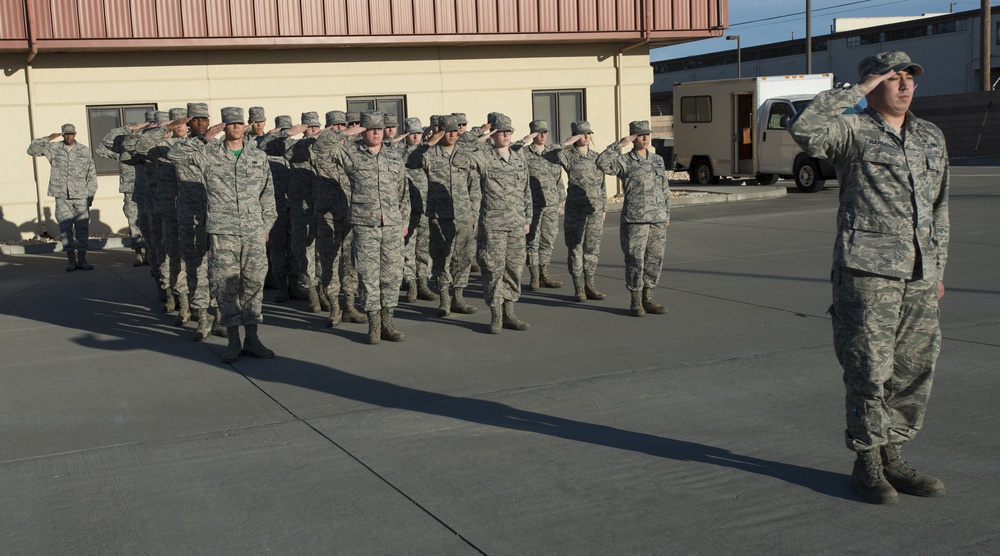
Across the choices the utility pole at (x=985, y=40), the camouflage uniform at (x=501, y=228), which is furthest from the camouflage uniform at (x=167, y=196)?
the utility pole at (x=985, y=40)

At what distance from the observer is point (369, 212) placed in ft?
28.7

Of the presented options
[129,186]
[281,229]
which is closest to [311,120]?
[281,229]

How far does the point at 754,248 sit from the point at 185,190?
26.7 feet

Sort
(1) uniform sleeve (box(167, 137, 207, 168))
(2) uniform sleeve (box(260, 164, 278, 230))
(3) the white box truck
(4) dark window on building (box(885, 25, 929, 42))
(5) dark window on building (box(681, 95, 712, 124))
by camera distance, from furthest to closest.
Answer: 1. (4) dark window on building (box(885, 25, 929, 42))
2. (5) dark window on building (box(681, 95, 712, 124))
3. (3) the white box truck
4. (1) uniform sleeve (box(167, 137, 207, 168))
5. (2) uniform sleeve (box(260, 164, 278, 230))

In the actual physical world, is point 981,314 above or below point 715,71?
below

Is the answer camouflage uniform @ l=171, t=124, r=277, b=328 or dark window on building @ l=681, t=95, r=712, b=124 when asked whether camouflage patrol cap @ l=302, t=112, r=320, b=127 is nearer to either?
camouflage uniform @ l=171, t=124, r=277, b=328

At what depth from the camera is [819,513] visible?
4.52 m

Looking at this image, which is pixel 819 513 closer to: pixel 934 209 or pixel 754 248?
pixel 934 209

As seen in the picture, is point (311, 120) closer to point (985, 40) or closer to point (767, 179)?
point (767, 179)

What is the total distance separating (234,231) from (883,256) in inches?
210

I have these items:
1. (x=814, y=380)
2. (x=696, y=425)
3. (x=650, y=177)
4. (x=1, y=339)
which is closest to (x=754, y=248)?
(x=650, y=177)

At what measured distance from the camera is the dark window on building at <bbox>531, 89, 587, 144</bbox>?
70.6 ft

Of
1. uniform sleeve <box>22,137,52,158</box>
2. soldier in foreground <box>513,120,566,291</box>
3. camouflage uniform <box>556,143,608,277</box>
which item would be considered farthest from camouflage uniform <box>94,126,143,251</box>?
camouflage uniform <box>556,143,608,277</box>

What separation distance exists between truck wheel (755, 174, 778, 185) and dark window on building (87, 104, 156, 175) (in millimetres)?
14374
